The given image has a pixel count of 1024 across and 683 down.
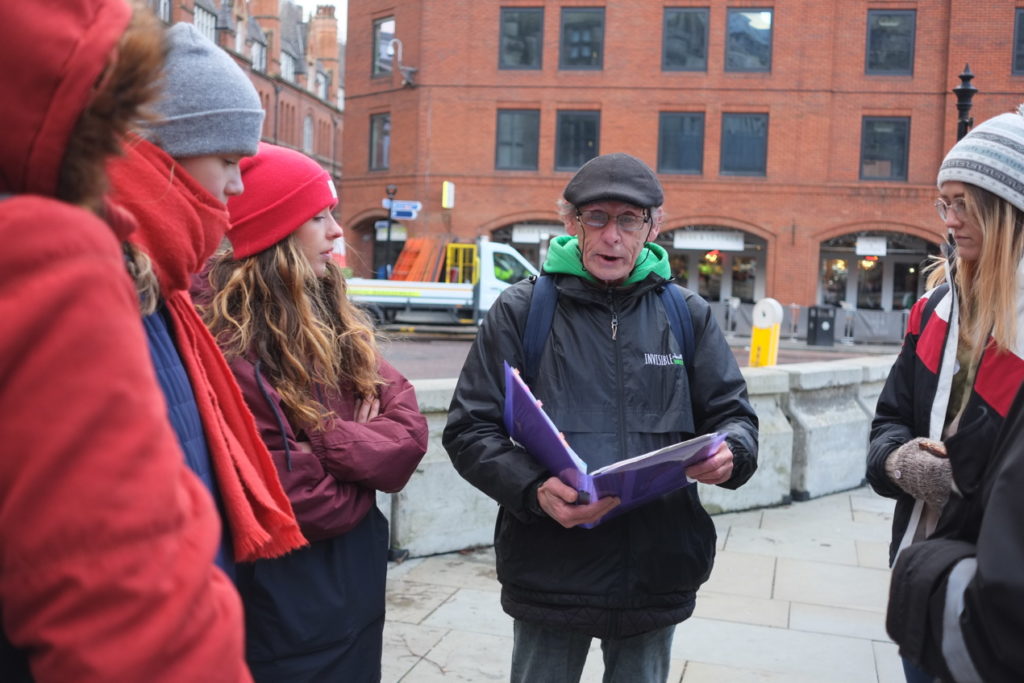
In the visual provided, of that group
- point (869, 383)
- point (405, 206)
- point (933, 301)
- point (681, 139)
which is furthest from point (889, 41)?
point (933, 301)

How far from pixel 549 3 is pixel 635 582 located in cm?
3422

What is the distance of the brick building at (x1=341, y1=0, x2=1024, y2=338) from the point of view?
109ft

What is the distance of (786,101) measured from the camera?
109 ft

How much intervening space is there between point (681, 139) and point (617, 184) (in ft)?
106

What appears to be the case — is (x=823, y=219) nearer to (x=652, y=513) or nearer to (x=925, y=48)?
(x=925, y=48)

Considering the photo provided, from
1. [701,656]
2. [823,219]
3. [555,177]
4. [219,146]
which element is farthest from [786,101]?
[219,146]

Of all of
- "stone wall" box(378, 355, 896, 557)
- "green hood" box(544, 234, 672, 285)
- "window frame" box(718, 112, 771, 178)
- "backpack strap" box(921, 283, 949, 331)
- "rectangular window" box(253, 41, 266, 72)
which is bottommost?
"stone wall" box(378, 355, 896, 557)

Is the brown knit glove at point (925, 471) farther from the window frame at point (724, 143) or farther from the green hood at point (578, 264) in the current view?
the window frame at point (724, 143)

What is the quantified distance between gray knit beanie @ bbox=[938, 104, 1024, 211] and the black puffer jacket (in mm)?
848

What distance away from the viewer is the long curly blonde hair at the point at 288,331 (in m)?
2.60

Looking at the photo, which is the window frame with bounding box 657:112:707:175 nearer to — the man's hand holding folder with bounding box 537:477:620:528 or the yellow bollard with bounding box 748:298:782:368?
the yellow bollard with bounding box 748:298:782:368

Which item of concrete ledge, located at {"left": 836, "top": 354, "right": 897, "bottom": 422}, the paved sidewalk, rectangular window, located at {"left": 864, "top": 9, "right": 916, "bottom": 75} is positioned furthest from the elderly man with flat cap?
rectangular window, located at {"left": 864, "top": 9, "right": 916, "bottom": 75}

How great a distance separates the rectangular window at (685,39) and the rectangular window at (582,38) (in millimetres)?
2286

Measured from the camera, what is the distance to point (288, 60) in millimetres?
72188
